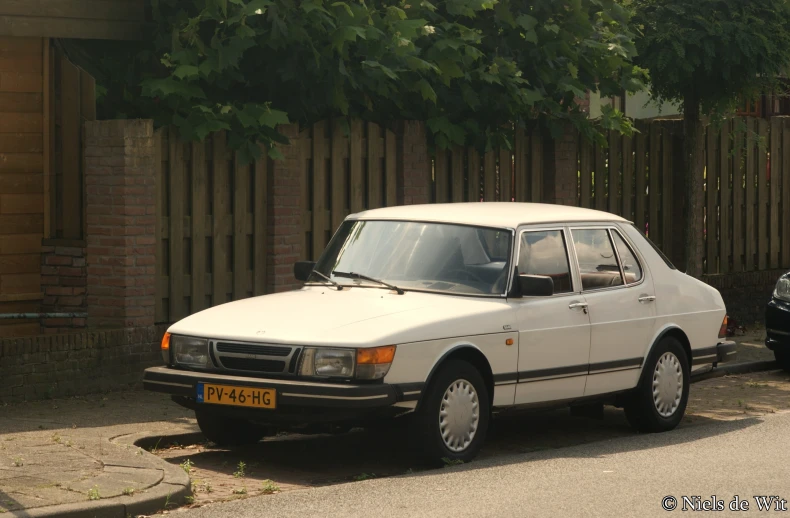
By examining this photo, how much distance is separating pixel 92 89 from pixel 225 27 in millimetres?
1523

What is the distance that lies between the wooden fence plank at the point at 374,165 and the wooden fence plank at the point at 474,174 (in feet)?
4.86

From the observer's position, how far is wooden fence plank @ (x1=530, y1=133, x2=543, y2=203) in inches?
674

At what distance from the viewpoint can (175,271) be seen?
1302 centimetres

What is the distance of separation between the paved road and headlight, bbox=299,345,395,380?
68cm

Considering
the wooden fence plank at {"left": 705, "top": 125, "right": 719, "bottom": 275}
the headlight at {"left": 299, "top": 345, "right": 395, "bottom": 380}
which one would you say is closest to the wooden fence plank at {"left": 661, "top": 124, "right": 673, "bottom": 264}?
the wooden fence plank at {"left": 705, "top": 125, "right": 719, "bottom": 275}

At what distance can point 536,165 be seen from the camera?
56.3 feet

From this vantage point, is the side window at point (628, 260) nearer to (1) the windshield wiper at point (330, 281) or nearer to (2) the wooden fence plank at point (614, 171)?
(1) the windshield wiper at point (330, 281)

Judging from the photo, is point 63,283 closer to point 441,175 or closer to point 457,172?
point 441,175

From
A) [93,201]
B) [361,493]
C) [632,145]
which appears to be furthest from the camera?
[632,145]

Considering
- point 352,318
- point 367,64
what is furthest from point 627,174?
point 352,318

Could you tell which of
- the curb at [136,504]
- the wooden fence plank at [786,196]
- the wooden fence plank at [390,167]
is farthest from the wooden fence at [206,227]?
the wooden fence plank at [786,196]

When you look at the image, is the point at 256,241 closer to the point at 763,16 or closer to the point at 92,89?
the point at 92,89

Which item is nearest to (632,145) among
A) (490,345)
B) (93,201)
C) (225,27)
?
(225,27)

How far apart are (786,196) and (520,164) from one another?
622cm
